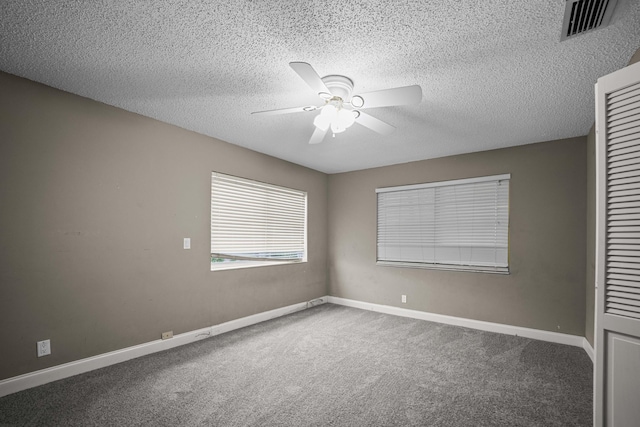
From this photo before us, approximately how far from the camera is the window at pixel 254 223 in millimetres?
3875

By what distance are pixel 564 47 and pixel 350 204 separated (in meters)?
3.78

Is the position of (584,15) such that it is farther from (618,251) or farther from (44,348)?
(44,348)

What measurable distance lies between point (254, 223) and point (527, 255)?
3.61 meters

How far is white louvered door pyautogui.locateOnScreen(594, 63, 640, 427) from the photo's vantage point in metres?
1.31

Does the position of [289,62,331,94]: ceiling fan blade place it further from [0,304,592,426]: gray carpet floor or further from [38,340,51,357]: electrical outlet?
[38,340,51,357]: electrical outlet

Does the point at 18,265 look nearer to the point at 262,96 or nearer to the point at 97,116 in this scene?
the point at 97,116

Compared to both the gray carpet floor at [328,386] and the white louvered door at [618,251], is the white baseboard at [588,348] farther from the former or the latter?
the white louvered door at [618,251]

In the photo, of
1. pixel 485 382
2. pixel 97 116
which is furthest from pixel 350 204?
pixel 97 116

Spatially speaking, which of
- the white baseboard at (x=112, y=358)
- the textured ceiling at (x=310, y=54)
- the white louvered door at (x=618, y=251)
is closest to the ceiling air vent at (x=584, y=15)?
the textured ceiling at (x=310, y=54)

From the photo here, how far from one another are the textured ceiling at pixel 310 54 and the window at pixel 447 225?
1.27 meters

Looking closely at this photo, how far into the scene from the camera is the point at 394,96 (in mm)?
2039

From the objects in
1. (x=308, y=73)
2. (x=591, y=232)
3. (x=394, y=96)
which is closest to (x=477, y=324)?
(x=591, y=232)

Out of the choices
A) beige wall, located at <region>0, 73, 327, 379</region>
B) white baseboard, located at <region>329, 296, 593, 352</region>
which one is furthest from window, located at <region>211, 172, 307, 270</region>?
white baseboard, located at <region>329, 296, 593, 352</region>

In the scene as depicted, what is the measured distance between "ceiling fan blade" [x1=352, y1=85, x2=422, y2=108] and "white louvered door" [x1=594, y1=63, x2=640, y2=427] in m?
0.90
